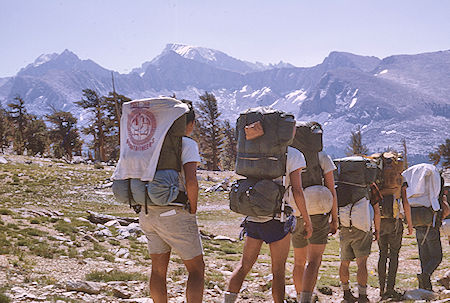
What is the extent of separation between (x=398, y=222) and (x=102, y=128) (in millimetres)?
50615

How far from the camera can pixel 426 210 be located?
6934mm

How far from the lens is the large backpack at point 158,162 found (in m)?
3.83

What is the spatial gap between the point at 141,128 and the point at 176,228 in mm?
1010

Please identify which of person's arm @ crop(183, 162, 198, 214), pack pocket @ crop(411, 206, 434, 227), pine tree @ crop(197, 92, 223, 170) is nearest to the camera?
person's arm @ crop(183, 162, 198, 214)

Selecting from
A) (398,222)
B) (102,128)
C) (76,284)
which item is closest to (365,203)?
(398,222)

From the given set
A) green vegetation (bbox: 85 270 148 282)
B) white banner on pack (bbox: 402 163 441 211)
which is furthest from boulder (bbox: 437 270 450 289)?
green vegetation (bbox: 85 270 148 282)

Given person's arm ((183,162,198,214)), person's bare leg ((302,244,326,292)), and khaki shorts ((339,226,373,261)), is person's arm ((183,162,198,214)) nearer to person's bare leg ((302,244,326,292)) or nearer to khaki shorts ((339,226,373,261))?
person's bare leg ((302,244,326,292))

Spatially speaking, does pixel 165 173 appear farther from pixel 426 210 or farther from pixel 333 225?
pixel 426 210

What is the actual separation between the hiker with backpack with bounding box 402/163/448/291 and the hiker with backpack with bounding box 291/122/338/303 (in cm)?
244

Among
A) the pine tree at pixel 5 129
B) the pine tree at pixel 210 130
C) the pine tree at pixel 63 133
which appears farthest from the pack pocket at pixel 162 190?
the pine tree at pixel 5 129

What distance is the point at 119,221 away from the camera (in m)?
15.1

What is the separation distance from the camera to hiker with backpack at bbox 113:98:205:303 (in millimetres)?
3904

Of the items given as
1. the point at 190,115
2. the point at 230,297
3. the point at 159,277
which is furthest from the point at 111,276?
the point at 190,115

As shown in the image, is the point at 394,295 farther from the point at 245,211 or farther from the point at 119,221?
the point at 119,221
